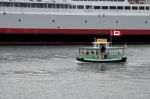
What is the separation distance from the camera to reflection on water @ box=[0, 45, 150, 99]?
43.7 meters

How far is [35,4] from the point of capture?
81.4m

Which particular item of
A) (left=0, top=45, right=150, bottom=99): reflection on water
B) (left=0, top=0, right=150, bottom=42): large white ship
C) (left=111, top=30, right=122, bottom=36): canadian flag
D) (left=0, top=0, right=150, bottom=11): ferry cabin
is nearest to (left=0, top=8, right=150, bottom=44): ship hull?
(left=0, top=0, right=150, bottom=42): large white ship

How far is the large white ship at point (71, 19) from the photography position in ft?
264

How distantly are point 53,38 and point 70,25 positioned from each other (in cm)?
236

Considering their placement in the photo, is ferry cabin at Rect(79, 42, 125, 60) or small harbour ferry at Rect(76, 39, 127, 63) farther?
ferry cabin at Rect(79, 42, 125, 60)

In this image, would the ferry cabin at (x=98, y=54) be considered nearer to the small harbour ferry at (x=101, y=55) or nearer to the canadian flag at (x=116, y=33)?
the small harbour ferry at (x=101, y=55)

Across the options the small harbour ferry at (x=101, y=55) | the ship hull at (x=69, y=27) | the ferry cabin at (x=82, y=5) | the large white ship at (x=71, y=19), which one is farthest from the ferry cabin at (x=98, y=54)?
the ferry cabin at (x=82, y=5)

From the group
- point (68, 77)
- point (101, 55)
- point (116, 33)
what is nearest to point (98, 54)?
point (101, 55)

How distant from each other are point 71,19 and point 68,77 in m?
31.8

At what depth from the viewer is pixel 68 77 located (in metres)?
50.8

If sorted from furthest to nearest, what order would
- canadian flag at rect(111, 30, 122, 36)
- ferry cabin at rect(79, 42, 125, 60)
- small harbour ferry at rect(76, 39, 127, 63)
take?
canadian flag at rect(111, 30, 122, 36)
ferry cabin at rect(79, 42, 125, 60)
small harbour ferry at rect(76, 39, 127, 63)

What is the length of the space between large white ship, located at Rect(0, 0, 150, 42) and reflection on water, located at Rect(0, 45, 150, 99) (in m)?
10.5

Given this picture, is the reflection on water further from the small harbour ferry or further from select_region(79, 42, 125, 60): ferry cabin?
select_region(79, 42, 125, 60): ferry cabin

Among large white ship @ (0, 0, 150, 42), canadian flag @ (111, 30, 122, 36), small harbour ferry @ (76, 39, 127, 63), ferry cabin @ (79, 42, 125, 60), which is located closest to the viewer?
small harbour ferry @ (76, 39, 127, 63)
